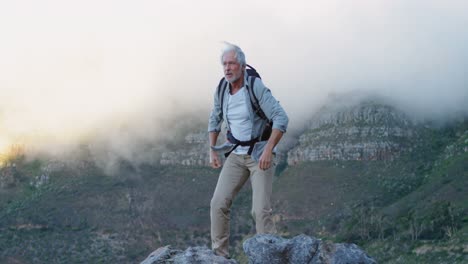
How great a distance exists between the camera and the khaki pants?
10.5 metres

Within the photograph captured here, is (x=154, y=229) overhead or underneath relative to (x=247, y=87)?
underneath

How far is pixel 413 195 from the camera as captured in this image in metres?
66.5

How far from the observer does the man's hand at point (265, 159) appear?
10.3 metres

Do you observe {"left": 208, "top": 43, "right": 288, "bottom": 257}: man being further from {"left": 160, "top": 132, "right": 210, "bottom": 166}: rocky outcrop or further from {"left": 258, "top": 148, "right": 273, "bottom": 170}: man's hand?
{"left": 160, "top": 132, "right": 210, "bottom": 166}: rocky outcrop

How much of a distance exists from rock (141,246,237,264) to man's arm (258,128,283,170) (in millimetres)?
1412

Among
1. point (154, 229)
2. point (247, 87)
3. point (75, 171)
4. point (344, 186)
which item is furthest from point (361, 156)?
point (247, 87)

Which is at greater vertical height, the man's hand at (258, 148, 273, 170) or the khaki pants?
the man's hand at (258, 148, 273, 170)

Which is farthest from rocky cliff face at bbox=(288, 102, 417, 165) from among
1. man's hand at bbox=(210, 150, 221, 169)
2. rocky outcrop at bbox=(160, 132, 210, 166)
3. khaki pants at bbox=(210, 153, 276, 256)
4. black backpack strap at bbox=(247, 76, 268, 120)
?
black backpack strap at bbox=(247, 76, 268, 120)

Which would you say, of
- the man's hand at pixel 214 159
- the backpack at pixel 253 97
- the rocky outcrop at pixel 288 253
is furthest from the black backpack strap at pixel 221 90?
the rocky outcrop at pixel 288 253

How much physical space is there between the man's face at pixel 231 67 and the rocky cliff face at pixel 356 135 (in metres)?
67.2

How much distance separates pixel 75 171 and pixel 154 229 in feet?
48.0

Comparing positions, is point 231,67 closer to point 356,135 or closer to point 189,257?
point 189,257

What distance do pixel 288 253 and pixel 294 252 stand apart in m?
0.09

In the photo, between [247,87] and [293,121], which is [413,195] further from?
[247,87]
